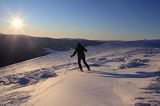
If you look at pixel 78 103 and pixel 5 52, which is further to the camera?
pixel 5 52

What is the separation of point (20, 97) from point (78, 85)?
218 cm

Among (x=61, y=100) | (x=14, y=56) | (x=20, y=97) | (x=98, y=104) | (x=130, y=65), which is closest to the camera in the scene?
(x=98, y=104)

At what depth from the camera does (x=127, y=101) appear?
24.8 ft

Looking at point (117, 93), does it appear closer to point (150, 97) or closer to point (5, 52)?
point (150, 97)

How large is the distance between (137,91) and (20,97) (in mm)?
4266

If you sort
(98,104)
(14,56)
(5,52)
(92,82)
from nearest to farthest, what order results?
1. (98,104)
2. (92,82)
3. (14,56)
4. (5,52)

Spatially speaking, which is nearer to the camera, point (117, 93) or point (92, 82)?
point (117, 93)

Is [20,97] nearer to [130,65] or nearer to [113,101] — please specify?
[113,101]

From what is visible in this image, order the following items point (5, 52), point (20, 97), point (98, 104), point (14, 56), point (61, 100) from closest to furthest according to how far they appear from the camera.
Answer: point (98, 104) < point (61, 100) < point (20, 97) < point (14, 56) < point (5, 52)

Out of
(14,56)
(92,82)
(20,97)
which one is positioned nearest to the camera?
(20,97)

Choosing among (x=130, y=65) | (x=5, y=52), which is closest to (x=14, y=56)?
(x=5, y=52)

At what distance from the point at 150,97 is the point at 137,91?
3.61ft

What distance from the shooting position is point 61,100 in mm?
8430

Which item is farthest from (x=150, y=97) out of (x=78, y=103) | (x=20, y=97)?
(x=20, y=97)
